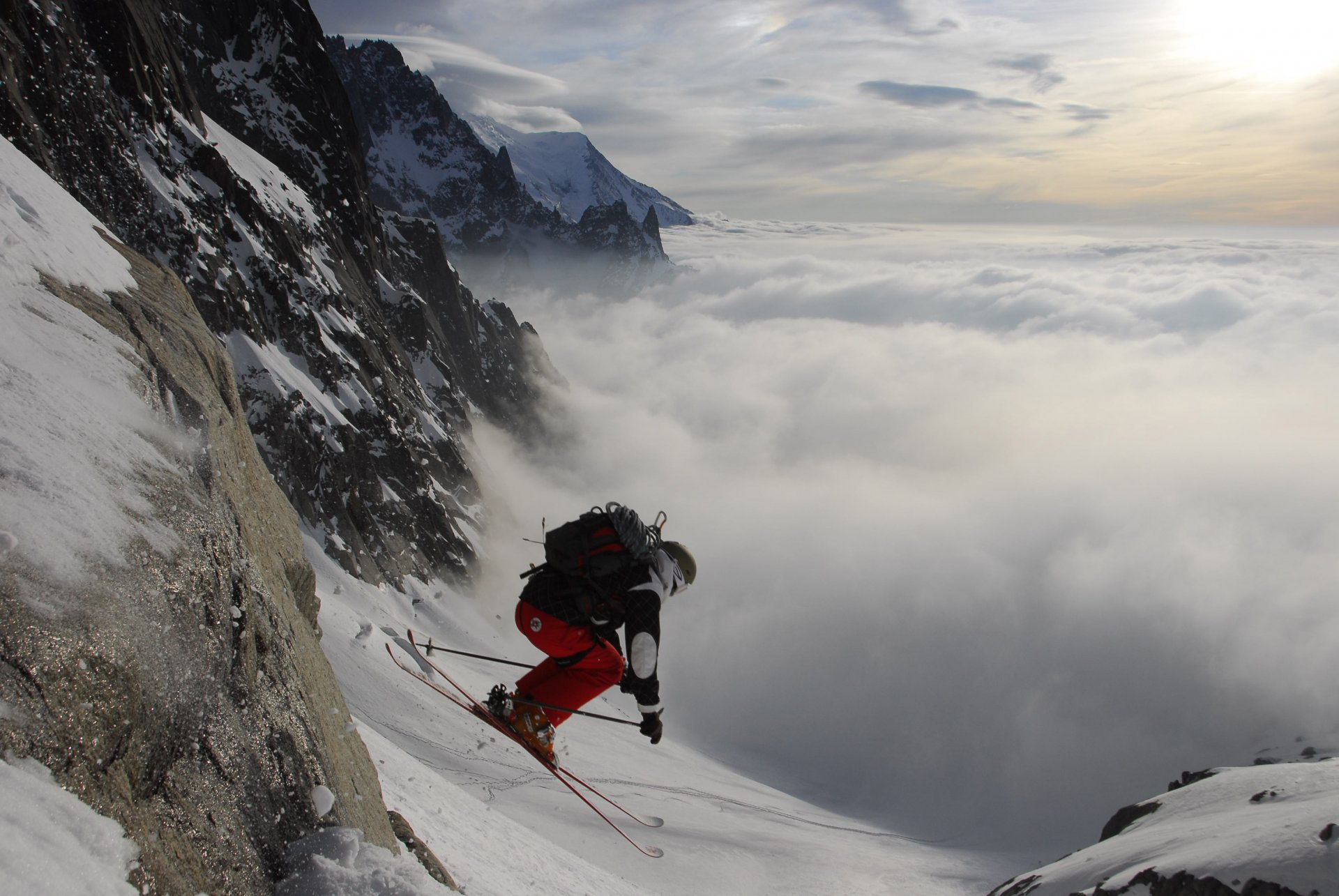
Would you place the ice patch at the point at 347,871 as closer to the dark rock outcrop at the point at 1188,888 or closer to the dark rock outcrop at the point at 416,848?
the dark rock outcrop at the point at 416,848

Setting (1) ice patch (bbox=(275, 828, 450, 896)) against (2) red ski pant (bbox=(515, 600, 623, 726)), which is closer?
(1) ice patch (bbox=(275, 828, 450, 896))

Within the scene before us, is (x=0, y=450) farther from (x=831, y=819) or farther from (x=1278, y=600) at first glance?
(x=1278, y=600)

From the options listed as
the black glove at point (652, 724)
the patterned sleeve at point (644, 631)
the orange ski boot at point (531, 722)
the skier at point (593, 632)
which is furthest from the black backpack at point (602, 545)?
the orange ski boot at point (531, 722)

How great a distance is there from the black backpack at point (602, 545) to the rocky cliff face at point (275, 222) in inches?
1327

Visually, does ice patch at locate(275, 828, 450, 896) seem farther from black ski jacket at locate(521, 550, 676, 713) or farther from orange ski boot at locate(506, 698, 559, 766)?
orange ski boot at locate(506, 698, 559, 766)

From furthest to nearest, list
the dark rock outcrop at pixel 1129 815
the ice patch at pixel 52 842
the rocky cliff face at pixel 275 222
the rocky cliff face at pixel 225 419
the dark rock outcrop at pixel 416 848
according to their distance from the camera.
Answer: the dark rock outcrop at pixel 1129 815 → the rocky cliff face at pixel 275 222 → the dark rock outcrop at pixel 416 848 → the rocky cliff face at pixel 225 419 → the ice patch at pixel 52 842

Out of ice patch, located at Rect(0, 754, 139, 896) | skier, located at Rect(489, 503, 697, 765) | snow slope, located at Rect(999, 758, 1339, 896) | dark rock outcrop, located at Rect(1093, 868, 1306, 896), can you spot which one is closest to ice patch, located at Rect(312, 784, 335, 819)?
ice patch, located at Rect(0, 754, 139, 896)

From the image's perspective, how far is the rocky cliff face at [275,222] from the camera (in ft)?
119

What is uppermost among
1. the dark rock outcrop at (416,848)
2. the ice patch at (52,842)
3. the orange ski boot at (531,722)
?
the ice patch at (52,842)

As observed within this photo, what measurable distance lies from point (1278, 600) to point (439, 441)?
19522 cm

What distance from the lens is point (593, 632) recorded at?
765 cm

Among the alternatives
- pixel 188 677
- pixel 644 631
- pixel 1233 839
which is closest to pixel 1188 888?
pixel 1233 839

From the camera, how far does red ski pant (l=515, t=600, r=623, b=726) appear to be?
756cm

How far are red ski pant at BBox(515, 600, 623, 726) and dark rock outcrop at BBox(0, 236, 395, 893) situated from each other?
6.10 ft
